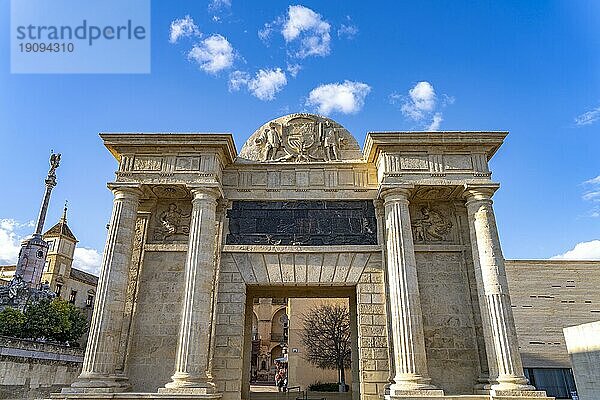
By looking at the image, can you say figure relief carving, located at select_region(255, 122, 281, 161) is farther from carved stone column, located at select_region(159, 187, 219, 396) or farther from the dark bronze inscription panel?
carved stone column, located at select_region(159, 187, 219, 396)

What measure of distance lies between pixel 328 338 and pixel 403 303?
19350 millimetres

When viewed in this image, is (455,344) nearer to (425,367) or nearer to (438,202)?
(425,367)

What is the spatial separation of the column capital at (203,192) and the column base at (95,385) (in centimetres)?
564

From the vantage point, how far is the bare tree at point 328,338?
95.1ft

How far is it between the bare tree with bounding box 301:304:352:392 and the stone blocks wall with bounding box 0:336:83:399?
1550 cm

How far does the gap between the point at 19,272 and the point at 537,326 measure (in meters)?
37.1

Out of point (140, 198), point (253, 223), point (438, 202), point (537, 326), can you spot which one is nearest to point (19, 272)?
point (140, 198)

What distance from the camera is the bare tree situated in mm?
29000

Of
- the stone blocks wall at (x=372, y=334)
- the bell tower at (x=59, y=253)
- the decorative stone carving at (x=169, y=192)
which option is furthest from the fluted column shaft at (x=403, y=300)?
the bell tower at (x=59, y=253)

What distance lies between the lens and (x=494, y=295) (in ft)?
38.8

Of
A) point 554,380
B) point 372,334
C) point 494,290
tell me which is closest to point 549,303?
point 554,380

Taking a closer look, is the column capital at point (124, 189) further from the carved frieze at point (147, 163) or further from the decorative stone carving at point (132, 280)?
the decorative stone carving at point (132, 280)

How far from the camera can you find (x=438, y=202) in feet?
46.4

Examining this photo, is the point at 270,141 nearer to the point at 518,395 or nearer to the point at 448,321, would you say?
the point at 448,321
